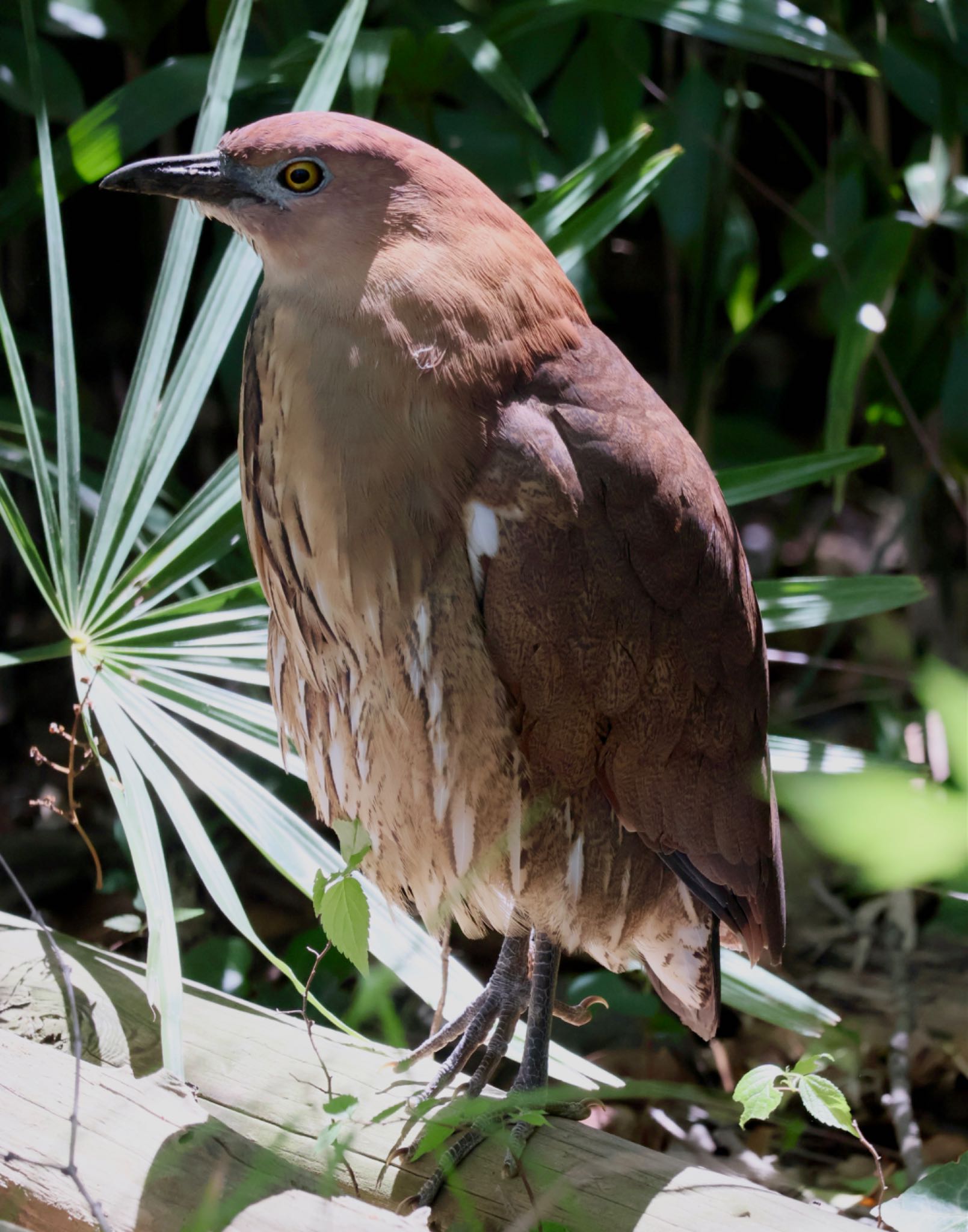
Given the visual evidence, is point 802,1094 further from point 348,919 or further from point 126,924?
point 126,924

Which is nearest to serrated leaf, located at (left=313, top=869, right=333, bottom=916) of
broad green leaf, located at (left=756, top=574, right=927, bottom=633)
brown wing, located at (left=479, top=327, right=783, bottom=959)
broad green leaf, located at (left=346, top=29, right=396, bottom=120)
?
brown wing, located at (left=479, top=327, right=783, bottom=959)

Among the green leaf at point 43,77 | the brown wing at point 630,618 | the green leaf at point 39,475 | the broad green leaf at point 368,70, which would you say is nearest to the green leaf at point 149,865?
the green leaf at point 39,475

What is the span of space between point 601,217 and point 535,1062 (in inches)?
49.7

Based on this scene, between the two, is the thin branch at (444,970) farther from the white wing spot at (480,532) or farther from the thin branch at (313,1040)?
the white wing spot at (480,532)

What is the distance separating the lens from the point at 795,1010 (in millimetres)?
1669

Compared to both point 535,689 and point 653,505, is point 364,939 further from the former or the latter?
point 653,505

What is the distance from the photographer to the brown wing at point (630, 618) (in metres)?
1.28

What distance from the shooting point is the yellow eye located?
1.24 meters

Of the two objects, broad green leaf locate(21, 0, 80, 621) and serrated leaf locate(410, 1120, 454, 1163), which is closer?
serrated leaf locate(410, 1120, 454, 1163)

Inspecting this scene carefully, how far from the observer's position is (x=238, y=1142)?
3.79ft

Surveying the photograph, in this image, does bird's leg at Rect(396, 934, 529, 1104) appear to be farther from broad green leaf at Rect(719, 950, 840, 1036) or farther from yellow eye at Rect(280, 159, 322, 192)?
yellow eye at Rect(280, 159, 322, 192)

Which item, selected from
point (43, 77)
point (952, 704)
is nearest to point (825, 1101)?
point (952, 704)

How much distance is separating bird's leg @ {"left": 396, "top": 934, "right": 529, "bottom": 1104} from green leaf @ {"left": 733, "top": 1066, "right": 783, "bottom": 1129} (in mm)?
399

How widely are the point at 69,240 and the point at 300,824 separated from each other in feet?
6.26
